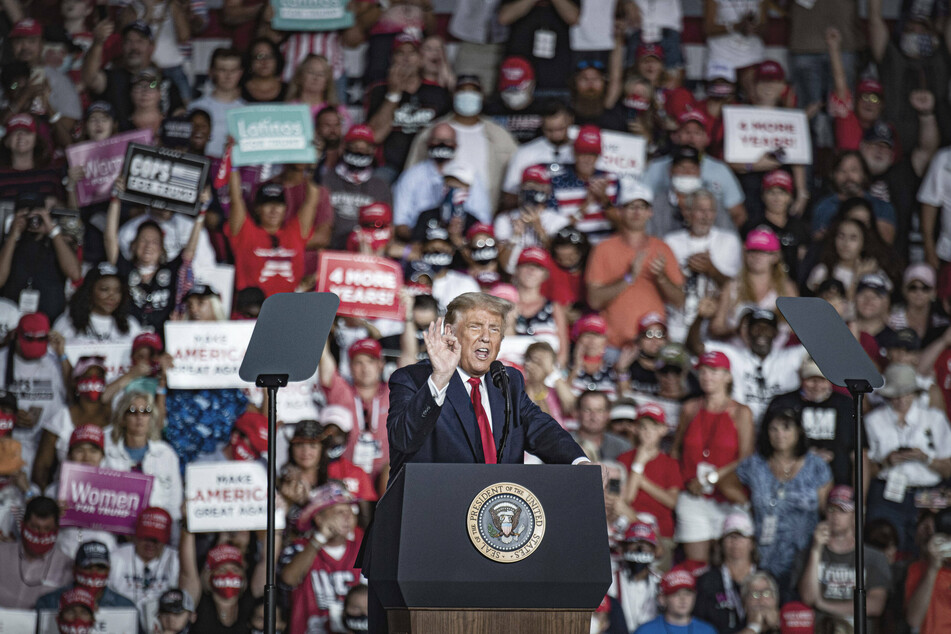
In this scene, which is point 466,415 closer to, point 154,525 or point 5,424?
point 154,525

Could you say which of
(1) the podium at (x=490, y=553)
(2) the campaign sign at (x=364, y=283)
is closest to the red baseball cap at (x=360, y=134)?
(2) the campaign sign at (x=364, y=283)

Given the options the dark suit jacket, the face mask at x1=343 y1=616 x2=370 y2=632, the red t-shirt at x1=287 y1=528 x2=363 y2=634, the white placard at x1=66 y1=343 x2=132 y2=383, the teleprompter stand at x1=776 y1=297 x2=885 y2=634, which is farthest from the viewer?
the white placard at x1=66 y1=343 x2=132 y2=383

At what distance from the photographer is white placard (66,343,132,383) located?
6781 mm

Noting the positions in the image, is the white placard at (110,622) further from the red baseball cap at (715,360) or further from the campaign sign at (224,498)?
the red baseball cap at (715,360)

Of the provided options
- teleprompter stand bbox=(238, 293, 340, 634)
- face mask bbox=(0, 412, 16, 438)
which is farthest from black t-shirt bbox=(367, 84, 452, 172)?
teleprompter stand bbox=(238, 293, 340, 634)

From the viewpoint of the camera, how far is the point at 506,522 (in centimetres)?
267

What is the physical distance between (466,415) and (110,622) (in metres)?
3.87

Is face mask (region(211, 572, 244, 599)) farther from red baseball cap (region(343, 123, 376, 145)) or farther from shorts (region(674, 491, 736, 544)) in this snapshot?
red baseball cap (region(343, 123, 376, 145))

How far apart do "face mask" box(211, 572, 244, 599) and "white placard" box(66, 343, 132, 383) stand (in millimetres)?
1410

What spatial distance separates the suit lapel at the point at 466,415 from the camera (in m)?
3.02

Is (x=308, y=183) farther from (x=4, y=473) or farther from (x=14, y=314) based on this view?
(x=4, y=473)

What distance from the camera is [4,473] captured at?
21.5 feet

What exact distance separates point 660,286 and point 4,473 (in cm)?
385

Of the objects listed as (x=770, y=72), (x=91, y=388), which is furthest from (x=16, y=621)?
(x=770, y=72)
